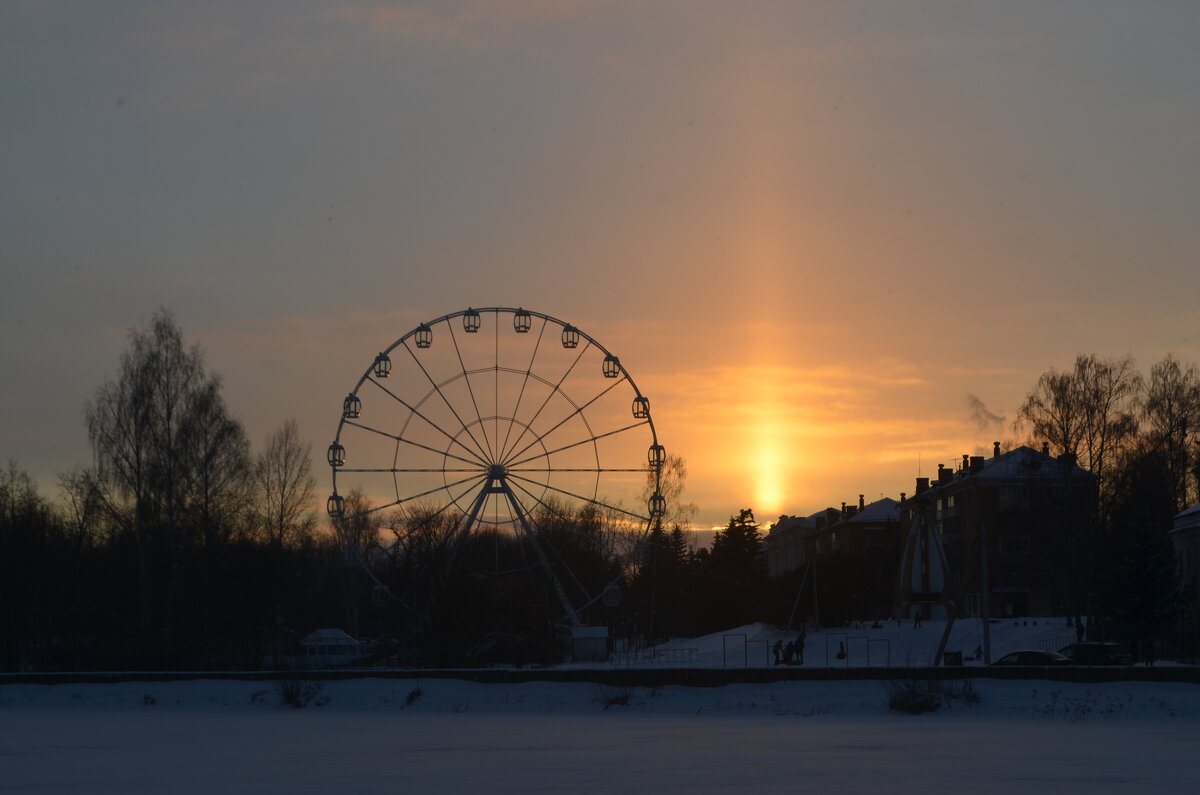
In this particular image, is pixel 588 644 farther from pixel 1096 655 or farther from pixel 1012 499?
pixel 1012 499

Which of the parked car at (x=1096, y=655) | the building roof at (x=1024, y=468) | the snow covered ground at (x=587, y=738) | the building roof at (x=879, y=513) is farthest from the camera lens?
the building roof at (x=879, y=513)

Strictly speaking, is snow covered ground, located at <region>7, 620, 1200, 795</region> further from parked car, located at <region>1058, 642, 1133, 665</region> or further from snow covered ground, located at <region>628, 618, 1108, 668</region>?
snow covered ground, located at <region>628, 618, 1108, 668</region>

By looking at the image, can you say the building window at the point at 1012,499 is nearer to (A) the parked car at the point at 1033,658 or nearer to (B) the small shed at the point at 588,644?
(B) the small shed at the point at 588,644

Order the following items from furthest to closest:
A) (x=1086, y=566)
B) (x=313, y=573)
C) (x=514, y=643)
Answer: (x=313, y=573)
(x=1086, y=566)
(x=514, y=643)

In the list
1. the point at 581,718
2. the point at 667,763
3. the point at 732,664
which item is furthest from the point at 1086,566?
the point at 667,763

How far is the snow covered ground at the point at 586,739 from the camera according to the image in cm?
2020

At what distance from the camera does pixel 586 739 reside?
90.4 ft

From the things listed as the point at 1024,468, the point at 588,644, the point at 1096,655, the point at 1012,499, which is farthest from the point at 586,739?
the point at 1012,499

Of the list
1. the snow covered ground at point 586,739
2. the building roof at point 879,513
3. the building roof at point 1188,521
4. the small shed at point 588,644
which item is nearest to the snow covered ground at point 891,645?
the small shed at point 588,644

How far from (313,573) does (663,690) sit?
6976cm

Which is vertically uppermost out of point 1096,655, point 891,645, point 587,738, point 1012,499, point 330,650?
point 1012,499

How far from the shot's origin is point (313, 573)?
105 metres

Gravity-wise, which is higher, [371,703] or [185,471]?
[185,471]

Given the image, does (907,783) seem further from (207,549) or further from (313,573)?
(313,573)
